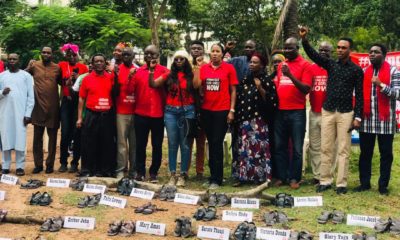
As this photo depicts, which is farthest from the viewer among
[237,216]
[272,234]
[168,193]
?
[168,193]

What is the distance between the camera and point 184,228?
5395mm

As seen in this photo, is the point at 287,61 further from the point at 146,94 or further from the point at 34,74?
the point at 34,74

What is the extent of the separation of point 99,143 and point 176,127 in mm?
1314

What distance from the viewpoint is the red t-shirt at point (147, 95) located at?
7418 mm

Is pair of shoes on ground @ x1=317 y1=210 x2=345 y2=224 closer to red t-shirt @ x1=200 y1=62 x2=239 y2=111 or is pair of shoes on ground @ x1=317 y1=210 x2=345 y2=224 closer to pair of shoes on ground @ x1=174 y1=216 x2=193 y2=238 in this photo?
pair of shoes on ground @ x1=174 y1=216 x2=193 y2=238

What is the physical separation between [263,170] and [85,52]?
595 cm

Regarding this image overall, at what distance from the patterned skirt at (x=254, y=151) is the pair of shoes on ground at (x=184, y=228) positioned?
2269mm

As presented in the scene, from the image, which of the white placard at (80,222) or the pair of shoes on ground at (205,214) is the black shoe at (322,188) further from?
the white placard at (80,222)

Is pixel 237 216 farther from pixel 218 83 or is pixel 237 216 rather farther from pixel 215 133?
pixel 218 83

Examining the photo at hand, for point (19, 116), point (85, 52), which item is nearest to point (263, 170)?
point (19, 116)

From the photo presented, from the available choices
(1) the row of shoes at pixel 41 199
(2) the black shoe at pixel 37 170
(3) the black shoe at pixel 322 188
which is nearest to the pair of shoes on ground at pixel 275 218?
(3) the black shoe at pixel 322 188

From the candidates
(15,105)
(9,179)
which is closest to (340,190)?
(9,179)

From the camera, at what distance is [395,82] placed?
6.79 metres

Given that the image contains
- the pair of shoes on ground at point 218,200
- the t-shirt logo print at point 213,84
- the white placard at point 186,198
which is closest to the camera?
the pair of shoes on ground at point 218,200
